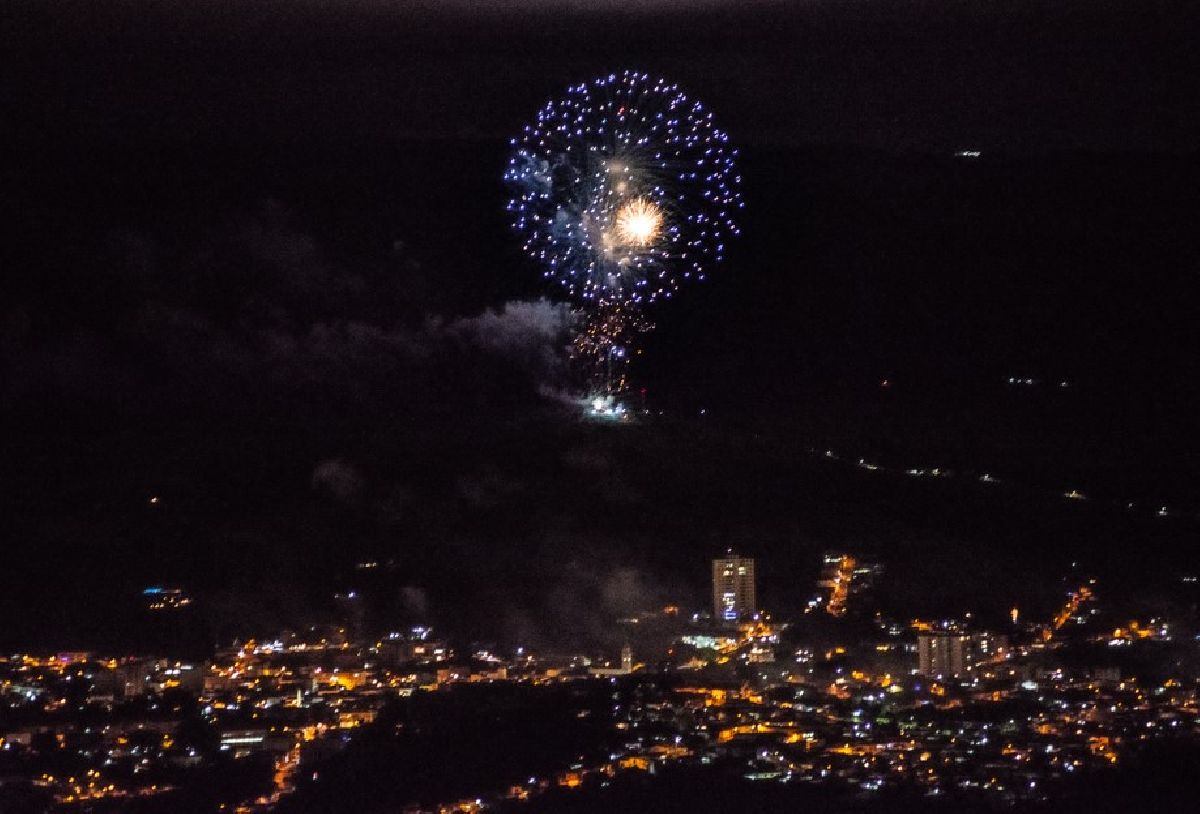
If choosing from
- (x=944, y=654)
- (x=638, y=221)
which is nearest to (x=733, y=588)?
(x=944, y=654)

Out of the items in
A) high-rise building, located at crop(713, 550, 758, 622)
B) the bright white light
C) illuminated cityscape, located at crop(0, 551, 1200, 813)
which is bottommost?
illuminated cityscape, located at crop(0, 551, 1200, 813)

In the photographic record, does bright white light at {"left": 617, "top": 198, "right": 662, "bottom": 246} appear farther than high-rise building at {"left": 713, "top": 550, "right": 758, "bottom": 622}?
No

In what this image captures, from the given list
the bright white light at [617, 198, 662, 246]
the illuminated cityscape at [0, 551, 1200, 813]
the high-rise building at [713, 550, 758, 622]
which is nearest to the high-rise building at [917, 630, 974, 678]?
the illuminated cityscape at [0, 551, 1200, 813]

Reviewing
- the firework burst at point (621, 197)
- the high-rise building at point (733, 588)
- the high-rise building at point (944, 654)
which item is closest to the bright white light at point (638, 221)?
the firework burst at point (621, 197)

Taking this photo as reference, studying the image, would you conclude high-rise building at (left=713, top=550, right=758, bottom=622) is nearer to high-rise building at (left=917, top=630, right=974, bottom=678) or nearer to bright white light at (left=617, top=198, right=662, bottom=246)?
high-rise building at (left=917, top=630, right=974, bottom=678)

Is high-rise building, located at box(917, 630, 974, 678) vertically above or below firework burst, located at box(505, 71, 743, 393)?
below

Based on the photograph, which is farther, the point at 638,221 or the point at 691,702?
the point at 638,221

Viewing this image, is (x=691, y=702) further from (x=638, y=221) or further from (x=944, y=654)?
(x=638, y=221)

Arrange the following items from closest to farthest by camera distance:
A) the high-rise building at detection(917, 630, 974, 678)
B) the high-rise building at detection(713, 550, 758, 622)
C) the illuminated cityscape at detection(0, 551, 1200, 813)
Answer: the illuminated cityscape at detection(0, 551, 1200, 813) < the high-rise building at detection(917, 630, 974, 678) < the high-rise building at detection(713, 550, 758, 622)

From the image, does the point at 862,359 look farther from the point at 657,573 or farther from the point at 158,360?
the point at 158,360
